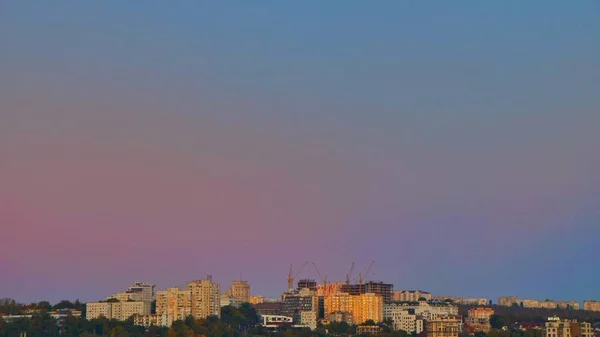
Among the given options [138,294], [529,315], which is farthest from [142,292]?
[529,315]

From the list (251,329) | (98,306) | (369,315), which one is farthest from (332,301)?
(98,306)

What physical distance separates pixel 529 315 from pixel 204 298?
2517 cm

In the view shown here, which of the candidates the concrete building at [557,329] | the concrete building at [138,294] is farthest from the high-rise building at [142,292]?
the concrete building at [557,329]

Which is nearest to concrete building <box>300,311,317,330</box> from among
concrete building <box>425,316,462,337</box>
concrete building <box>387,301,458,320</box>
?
concrete building <box>387,301,458,320</box>

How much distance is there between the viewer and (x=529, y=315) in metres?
93.8

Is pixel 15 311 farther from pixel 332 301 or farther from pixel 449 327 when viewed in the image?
pixel 449 327

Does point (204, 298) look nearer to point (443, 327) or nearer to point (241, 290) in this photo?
point (443, 327)

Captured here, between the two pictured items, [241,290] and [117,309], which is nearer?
[117,309]

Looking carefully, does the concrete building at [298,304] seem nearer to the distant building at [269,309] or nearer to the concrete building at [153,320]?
the distant building at [269,309]

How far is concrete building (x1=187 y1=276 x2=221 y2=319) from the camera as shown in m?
84.5

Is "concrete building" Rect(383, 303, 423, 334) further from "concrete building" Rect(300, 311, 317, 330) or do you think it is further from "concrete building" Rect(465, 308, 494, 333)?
"concrete building" Rect(300, 311, 317, 330)

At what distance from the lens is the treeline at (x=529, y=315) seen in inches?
3450

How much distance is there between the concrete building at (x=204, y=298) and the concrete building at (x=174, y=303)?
404 mm

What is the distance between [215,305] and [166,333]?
12790mm
